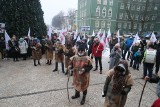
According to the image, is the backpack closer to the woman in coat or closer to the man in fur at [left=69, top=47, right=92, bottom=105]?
the woman in coat

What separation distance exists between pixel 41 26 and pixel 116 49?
9420 millimetres

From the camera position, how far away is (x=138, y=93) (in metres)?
6.91

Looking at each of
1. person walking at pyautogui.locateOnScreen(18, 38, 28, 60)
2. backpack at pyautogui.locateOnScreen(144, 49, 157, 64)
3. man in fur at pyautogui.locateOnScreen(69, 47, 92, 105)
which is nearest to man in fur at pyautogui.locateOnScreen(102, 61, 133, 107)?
man in fur at pyautogui.locateOnScreen(69, 47, 92, 105)

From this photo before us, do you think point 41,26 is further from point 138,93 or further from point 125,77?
point 125,77

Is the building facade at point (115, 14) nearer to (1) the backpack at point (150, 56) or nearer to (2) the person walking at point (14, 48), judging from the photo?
(2) the person walking at point (14, 48)

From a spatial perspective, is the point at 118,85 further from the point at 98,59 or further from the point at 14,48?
the point at 14,48

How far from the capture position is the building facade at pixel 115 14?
2094 inches

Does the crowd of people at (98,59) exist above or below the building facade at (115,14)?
below

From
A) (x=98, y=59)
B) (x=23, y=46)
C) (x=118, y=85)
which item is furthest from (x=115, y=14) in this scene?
(x=118, y=85)

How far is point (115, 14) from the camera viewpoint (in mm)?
55750

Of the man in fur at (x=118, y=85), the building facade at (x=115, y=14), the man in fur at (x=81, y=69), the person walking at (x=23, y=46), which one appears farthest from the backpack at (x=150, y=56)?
the building facade at (x=115, y=14)

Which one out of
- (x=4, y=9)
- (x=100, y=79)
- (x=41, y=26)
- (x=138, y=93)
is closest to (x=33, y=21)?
(x=41, y=26)

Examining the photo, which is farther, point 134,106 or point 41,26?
point 41,26

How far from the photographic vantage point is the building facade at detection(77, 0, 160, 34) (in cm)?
5319
